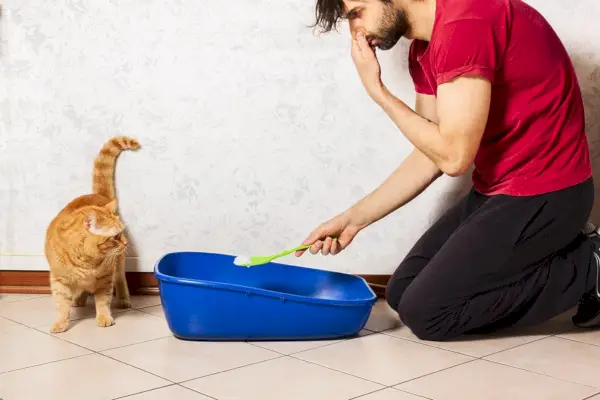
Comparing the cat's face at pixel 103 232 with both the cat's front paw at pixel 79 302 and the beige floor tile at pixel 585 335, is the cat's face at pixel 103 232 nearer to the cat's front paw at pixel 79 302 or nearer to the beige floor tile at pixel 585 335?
the cat's front paw at pixel 79 302

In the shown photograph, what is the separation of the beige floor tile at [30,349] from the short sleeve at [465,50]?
92cm

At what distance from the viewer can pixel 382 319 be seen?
192 cm

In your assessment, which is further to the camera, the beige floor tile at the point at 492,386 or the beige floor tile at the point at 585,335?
the beige floor tile at the point at 585,335

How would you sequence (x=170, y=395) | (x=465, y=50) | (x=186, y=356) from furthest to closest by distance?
(x=186, y=356) < (x=465, y=50) < (x=170, y=395)

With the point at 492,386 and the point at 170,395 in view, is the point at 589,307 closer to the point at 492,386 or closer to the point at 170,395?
the point at 492,386

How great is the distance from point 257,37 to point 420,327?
85cm

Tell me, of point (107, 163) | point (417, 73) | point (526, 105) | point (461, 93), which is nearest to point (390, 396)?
point (461, 93)

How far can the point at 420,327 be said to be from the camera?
1.71 m

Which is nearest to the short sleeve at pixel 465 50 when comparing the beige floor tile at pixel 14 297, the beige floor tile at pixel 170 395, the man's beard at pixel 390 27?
the man's beard at pixel 390 27

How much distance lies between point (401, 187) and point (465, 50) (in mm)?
432

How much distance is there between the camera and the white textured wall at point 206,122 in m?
2.02

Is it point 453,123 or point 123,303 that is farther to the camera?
point 123,303

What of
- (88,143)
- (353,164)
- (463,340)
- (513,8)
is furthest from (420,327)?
(88,143)

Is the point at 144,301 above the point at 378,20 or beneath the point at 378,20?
beneath
